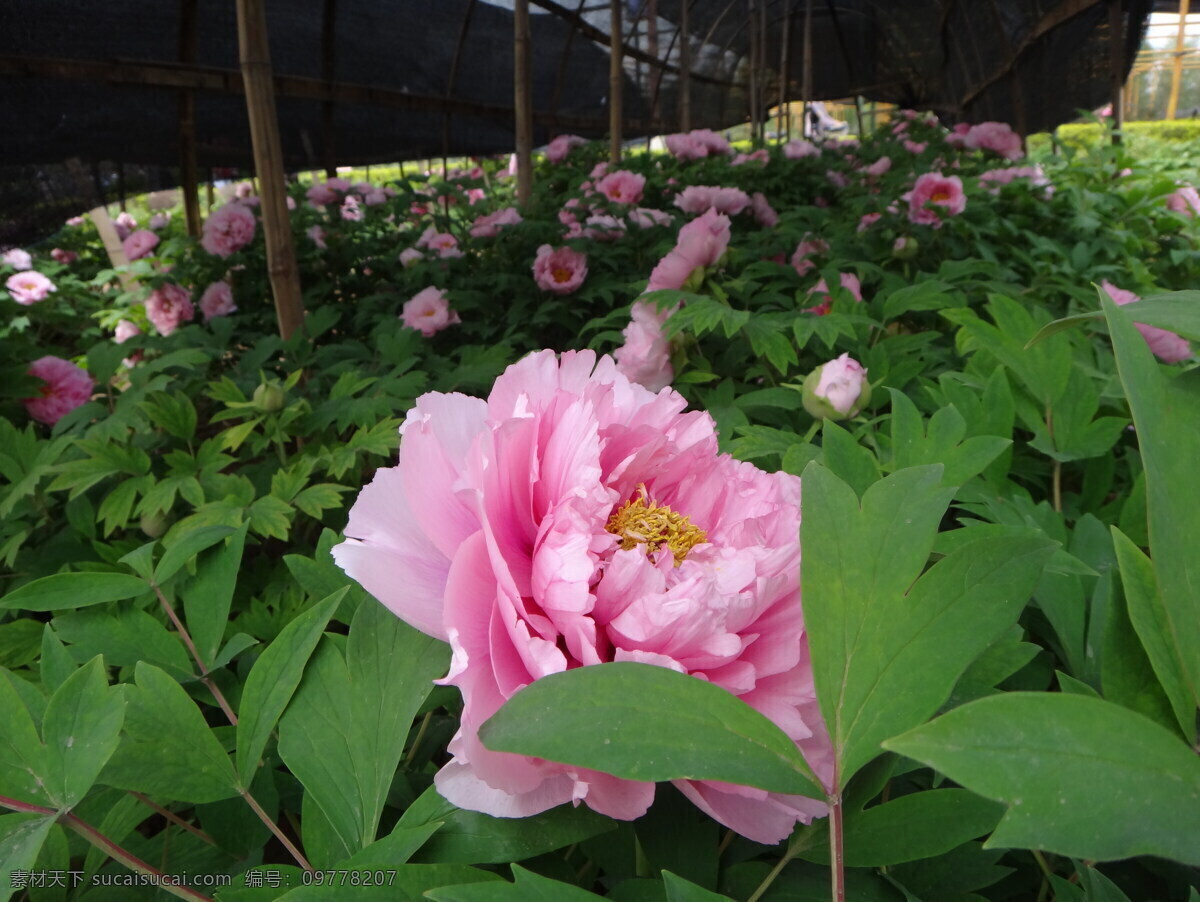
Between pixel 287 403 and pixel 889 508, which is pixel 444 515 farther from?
pixel 287 403

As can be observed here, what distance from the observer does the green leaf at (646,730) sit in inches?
7.7

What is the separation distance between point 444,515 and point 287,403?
0.84m

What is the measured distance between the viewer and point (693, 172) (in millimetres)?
2633

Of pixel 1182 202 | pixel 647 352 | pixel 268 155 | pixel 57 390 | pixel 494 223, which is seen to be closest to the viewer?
pixel 647 352

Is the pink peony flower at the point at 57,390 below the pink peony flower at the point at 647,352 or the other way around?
below

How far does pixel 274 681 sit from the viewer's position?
0.31 m

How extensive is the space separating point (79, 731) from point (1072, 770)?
312 millimetres

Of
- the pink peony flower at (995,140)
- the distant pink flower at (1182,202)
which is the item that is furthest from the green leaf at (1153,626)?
the pink peony flower at (995,140)

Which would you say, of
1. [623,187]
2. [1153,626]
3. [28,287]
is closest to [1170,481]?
[1153,626]

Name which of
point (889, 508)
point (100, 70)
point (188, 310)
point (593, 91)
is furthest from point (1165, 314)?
point (593, 91)

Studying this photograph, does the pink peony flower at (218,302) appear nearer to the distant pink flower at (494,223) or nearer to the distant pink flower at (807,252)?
the distant pink flower at (494,223)

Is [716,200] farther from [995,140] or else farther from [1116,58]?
[1116,58]

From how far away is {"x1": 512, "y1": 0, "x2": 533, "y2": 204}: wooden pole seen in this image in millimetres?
2467

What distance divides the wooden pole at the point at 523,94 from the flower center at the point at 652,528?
239cm
